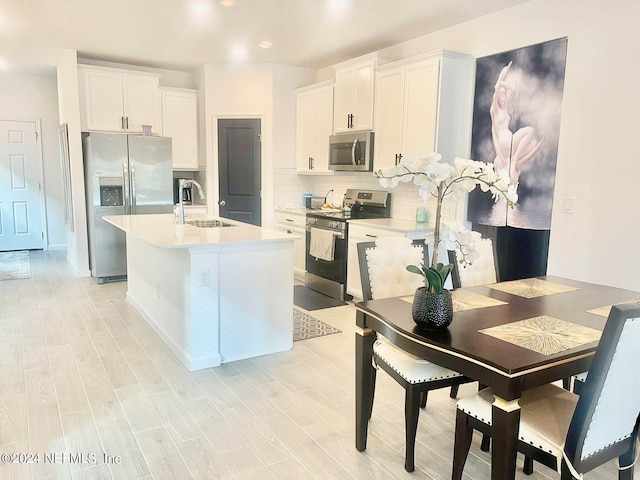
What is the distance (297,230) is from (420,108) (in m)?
2.20

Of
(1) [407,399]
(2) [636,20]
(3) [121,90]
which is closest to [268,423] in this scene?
(1) [407,399]

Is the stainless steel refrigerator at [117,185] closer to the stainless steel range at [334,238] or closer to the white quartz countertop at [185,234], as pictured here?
the white quartz countertop at [185,234]

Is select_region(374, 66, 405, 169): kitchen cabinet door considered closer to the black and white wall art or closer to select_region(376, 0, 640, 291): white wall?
the black and white wall art

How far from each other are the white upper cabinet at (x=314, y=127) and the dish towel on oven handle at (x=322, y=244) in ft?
3.09

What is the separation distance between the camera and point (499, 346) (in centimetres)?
167

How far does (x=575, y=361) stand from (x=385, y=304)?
2.71 ft

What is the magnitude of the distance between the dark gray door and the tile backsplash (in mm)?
353

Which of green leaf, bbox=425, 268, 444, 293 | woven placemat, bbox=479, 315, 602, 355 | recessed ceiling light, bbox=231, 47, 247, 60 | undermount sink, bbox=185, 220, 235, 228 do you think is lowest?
woven placemat, bbox=479, 315, 602, 355

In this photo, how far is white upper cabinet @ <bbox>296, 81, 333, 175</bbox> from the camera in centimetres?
567

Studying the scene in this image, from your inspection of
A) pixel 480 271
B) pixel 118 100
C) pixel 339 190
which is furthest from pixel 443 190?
pixel 118 100

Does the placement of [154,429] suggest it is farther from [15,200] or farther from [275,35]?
[15,200]

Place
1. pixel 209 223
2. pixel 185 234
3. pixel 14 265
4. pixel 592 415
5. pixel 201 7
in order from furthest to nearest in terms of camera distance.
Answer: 1. pixel 14 265
2. pixel 209 223
3. pixel 201 7
4. pixel 185 234
5. pixel 592 415

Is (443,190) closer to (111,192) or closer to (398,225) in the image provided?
(398,225)

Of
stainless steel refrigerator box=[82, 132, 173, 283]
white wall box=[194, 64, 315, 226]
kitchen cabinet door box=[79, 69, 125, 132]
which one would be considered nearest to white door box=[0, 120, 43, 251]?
kitchen cabinet door box=[79, 69, 125, 132]
